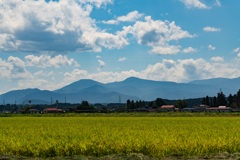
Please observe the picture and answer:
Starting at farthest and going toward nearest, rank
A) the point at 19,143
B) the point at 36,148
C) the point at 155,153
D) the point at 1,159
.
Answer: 1. the point at 19,143
2. the point at 36,148
3. the point at 155,153
4. the point at 1,159

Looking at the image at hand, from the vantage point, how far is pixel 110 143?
66.5ft

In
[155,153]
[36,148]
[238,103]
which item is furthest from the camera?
[238,103]

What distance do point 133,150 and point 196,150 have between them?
298 cm

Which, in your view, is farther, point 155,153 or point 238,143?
point 238,143

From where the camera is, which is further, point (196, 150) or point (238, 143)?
point (238, 143)

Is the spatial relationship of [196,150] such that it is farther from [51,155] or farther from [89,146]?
[51,155]

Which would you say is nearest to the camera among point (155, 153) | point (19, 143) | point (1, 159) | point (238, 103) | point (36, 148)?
point (1, 159)

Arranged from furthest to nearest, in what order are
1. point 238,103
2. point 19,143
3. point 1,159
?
point 238,103
point 19,143
point 1,159

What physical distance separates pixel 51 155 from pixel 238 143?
9651 mm

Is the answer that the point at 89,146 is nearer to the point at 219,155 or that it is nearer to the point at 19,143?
the point at 19,143

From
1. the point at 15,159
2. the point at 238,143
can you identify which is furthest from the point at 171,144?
the point at 15,159

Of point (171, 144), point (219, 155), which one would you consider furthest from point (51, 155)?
point (219, 155)

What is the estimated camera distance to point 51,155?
1903 cm

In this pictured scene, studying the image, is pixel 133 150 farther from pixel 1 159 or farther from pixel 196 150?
pixel 1 159
